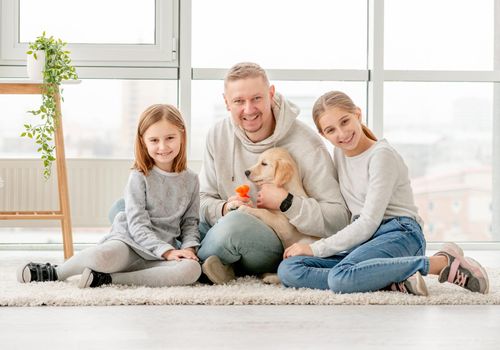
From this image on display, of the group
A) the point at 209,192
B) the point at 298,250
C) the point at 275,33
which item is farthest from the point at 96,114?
the point at 298,250

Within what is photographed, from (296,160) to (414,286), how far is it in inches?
25.7

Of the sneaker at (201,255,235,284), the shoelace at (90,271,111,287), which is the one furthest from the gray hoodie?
the shoelace at (90,271,111,287)

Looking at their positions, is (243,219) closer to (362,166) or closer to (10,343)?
(362,166)

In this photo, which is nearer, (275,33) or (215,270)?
(215,270)

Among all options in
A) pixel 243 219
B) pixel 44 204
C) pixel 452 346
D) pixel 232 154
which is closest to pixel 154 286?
pixel 243 219

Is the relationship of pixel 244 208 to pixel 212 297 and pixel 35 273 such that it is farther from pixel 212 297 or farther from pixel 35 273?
pixel 35 273

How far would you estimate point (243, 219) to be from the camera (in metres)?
2.54

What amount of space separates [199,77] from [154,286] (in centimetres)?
174

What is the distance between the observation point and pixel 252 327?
6.19ft

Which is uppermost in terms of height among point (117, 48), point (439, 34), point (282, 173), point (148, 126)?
point (439, 34)

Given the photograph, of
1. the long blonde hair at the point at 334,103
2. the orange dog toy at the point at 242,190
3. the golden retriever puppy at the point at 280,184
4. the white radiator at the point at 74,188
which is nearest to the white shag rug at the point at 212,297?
the golden retriever puppy at the point at 280,184

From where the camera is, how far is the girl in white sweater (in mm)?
2303

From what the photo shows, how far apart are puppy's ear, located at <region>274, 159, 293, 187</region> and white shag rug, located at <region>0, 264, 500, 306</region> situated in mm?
380

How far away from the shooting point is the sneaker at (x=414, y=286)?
227 cm
